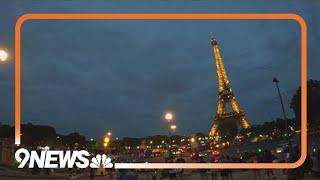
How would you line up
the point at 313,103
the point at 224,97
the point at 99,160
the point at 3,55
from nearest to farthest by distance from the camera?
the point at 3,55 → the point at 99,160 → the point at 313,103 → the point at 224,97

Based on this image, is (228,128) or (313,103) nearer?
(313,103)

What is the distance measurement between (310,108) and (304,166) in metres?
67.9

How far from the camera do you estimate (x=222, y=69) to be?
442ft

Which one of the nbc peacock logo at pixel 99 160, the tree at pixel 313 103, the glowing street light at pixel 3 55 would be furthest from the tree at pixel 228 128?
the glowing street light at pixel 3 55

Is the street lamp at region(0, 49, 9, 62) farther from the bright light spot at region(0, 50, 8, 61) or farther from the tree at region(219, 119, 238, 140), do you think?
the tree at region(219, 119, 238, 140)

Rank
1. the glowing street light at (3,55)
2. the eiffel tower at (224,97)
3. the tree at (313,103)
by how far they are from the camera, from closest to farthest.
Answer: the glowing street light at (3,55), the tree at (313,103), the eiffel tower at (224,97)

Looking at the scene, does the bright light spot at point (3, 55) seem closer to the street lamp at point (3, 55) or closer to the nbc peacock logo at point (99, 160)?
the street lamp at point (3, 55)

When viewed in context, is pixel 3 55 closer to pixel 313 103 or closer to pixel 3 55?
pixel 3 55

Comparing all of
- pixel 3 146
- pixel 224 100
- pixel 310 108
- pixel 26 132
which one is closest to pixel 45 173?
pixel 3 146

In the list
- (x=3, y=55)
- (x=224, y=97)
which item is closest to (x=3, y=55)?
(x=3, y=55)

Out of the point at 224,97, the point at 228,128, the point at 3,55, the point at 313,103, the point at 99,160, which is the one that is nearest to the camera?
the point at 3,55

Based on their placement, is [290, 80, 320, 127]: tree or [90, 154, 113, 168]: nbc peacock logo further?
[290, 80, 320, 127]: tree

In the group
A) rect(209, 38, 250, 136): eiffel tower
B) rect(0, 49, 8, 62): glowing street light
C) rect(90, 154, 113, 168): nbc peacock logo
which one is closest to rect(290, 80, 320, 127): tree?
rect(209, 38, 250, 136): eiffel tower

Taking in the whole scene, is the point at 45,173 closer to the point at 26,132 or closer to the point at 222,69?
the point at 26,132
